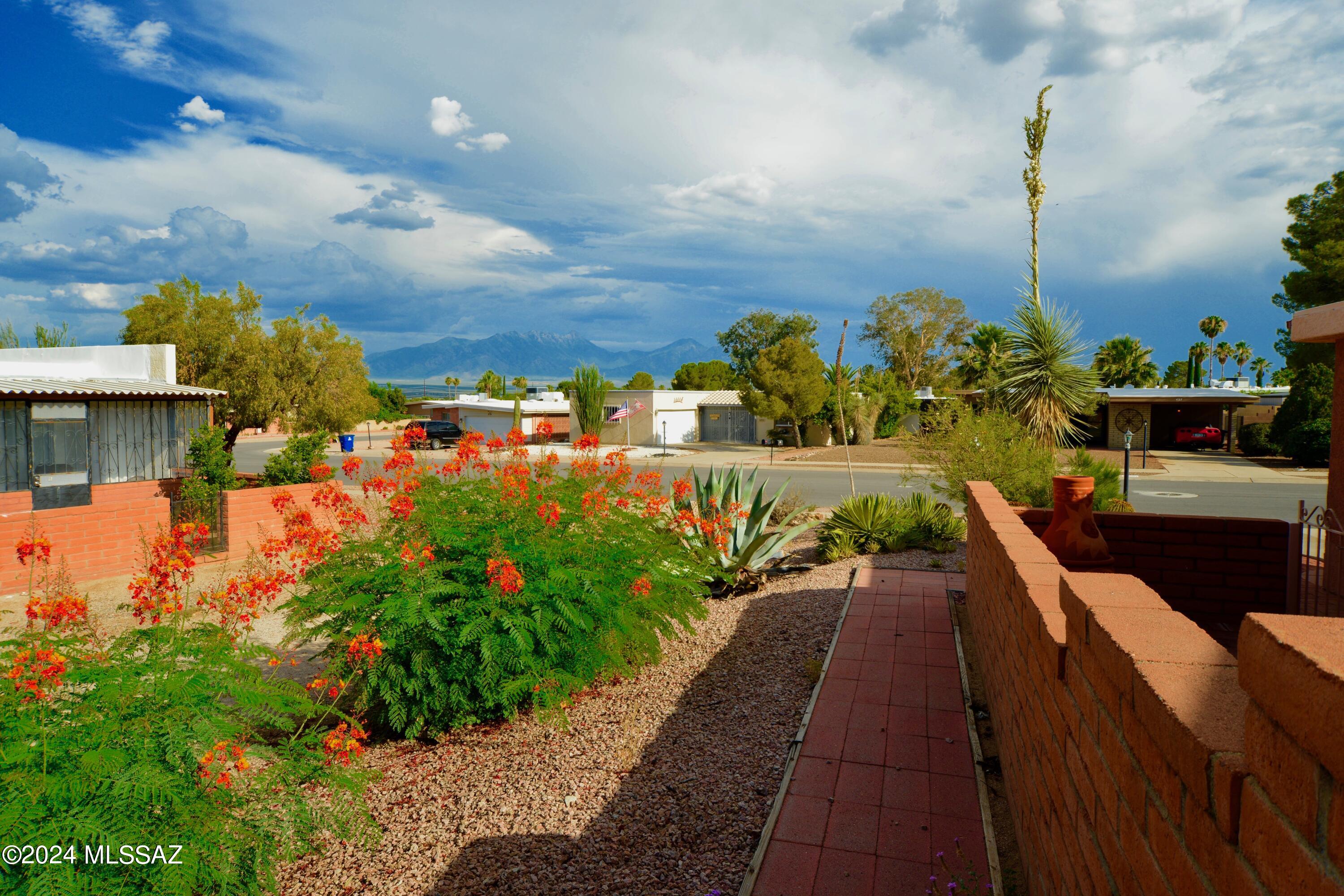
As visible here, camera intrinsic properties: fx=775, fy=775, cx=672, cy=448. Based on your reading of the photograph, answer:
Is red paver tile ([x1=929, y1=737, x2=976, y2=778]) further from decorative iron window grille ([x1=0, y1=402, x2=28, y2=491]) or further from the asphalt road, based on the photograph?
decorative iron window grille ([x1=0, y1=402, x2=28, y2=491])

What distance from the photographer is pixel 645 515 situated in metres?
5.79

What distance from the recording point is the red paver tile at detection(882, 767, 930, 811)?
364cm

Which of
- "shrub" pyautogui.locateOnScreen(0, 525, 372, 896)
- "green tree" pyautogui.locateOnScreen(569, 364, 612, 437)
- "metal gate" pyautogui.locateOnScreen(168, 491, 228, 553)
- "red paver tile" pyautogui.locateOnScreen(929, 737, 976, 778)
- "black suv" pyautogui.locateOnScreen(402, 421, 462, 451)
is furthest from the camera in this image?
"black suv" pyautogui.locateOnScreen(402, 421, 462, 451)

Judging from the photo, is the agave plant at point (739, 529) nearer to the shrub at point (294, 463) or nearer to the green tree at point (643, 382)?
the shrub at point (294, 463)

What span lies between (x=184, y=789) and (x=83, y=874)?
0.34 metres

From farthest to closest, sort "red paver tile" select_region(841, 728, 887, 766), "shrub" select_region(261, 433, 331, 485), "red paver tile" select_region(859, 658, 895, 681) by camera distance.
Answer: "shrub" select_region(261, 433, 331, 485) < "red paver tile" select_region(859, 658, 895, 681) < "red paver tile" select_region(841, 728, 887, 766)

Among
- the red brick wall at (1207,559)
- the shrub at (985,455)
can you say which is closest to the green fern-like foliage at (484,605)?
the red brick wall at (1207,559)

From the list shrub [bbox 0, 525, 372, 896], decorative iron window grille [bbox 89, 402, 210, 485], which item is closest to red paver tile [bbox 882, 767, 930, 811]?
shrub [bbox 0, 525, 372, 896]

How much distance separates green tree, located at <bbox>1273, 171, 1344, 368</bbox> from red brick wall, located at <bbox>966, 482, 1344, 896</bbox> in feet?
95.8

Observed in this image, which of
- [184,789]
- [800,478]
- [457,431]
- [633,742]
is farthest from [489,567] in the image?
[457,431]

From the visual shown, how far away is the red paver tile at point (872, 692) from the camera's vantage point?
188 inches

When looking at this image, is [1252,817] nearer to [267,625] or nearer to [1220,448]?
[267,625]

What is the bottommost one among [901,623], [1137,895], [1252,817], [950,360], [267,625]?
[267,625]

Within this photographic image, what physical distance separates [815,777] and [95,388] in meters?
13.9
